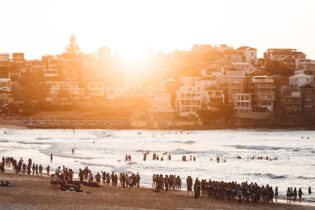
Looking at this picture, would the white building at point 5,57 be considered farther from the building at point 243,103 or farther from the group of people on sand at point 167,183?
the group of people on sand at point 167,183

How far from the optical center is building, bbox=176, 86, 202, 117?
99938 mm

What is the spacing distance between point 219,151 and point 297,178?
19.6m

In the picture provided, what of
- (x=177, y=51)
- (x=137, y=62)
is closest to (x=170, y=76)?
(x=137, y=62)

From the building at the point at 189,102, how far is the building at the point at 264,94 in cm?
1180

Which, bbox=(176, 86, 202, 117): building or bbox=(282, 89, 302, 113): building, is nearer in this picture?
bbox=(282, 89, 302, 113): building

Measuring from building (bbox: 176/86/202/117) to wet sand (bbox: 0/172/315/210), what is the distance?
2916 inches

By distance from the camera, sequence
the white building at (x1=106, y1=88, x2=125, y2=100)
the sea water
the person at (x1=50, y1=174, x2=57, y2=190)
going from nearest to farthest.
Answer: the person at (x1=50, y1=174, x2=57, y2=190) → the sea water → the white building at (x1=106, y1=88, x2=125, y2=100)

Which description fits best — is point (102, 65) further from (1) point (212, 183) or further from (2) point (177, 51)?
(1) point (212, 183)

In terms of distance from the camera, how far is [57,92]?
113812mm

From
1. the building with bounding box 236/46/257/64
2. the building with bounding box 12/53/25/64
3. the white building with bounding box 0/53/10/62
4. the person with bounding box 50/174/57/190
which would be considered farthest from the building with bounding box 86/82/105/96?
the person with bounding box 50/174/57/190

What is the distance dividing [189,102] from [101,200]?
78.7m

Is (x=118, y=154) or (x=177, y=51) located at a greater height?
(x=177, y=51)

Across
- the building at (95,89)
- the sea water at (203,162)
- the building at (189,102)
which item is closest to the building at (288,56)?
the building at (189,102)

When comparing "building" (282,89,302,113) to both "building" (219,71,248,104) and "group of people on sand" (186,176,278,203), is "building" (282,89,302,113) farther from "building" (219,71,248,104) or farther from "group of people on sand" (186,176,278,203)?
"group of people on sand" (186,176,278,203)
